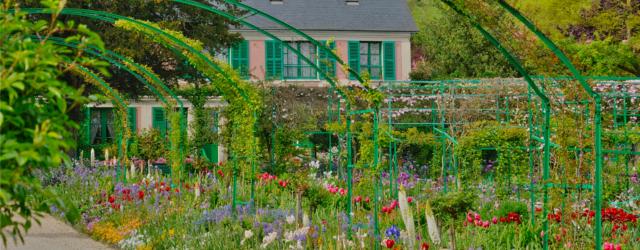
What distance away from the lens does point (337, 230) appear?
23.0 ft

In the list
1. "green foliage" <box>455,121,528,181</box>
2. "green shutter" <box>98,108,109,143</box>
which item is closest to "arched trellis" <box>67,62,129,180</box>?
"green foliage" <box>455,121,528,181</box>

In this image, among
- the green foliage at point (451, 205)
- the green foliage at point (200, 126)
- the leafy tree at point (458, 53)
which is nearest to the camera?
the green foliage at point (451, 205)

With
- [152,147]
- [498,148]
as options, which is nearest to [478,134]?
[498,148]

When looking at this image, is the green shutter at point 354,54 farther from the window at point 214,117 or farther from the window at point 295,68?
the window at point 214,117

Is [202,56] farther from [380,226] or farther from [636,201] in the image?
[636,201]

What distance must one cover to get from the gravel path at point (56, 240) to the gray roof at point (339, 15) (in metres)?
16.8

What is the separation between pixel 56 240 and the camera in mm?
8578

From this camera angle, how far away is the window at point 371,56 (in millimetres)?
26406

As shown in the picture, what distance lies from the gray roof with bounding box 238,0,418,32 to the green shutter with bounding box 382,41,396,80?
0.50m

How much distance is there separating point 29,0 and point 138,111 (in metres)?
9.21

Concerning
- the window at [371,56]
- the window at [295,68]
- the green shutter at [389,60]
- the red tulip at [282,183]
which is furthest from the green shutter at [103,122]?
the red tulip at [282,183]

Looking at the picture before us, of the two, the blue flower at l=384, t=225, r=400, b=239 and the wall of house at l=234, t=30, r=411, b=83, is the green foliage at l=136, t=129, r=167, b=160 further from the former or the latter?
the blue flower at l=384, t=225, r=400, b=239

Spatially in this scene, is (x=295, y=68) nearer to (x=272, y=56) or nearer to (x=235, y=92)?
(x=272, y=56)

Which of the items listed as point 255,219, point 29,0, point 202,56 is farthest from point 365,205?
point 29,0
